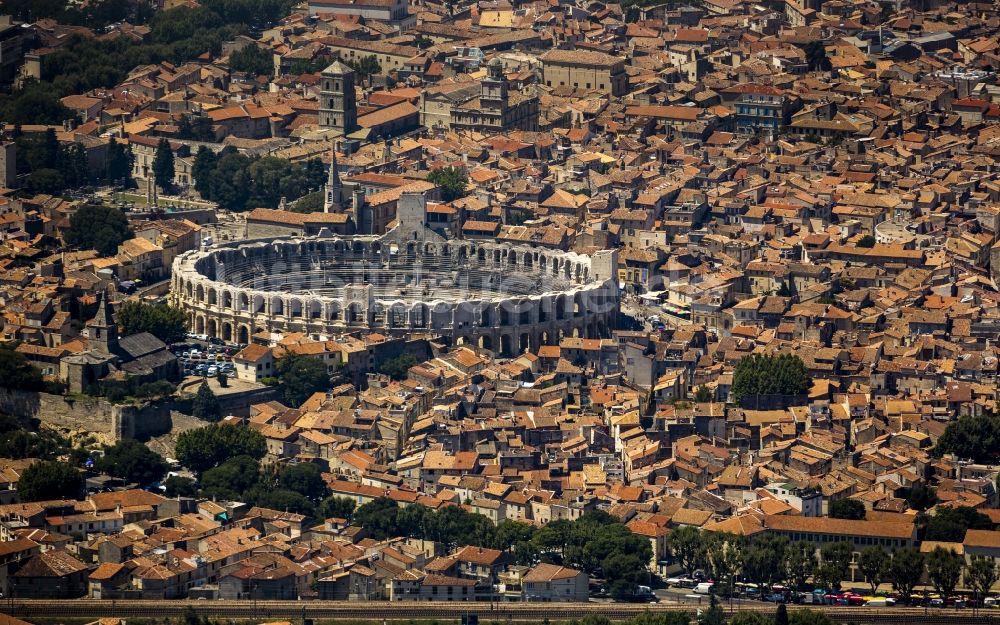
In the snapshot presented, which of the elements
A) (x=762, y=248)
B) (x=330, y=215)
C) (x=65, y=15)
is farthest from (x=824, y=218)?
(x=65, y=15)

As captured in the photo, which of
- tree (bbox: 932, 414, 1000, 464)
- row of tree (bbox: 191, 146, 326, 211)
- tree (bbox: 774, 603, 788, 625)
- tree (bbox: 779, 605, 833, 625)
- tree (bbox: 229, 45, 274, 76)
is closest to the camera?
tree (bbox: 779, 605, 833, 625)

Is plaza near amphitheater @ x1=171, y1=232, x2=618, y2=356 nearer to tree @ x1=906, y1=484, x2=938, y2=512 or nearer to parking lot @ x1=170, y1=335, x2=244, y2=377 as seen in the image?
parking lot @ x1=170, y1=335, x2=244, y2=377

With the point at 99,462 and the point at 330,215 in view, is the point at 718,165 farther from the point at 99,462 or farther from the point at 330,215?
the point at 99,462

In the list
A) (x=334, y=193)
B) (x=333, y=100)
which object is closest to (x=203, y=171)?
(x=334, y=193)

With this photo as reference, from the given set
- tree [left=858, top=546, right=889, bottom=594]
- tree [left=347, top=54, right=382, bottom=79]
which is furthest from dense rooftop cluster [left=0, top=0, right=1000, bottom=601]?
tree [left=347, top=54, right=382, bottom=79]

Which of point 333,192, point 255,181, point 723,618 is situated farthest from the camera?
point 255,181

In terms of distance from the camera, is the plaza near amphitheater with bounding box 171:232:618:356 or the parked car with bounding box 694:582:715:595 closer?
the parked car with bounding box 694:582:715:595

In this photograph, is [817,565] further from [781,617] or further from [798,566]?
[781,617]
